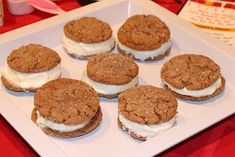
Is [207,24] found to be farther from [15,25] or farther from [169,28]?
[15,25]

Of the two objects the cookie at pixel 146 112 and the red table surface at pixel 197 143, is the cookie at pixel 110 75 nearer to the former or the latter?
the cookie at pixel 146 112

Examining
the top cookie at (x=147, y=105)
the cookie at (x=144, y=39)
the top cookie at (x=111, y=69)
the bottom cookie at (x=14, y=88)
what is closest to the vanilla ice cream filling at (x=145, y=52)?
the cookie at (x=144, y=39)

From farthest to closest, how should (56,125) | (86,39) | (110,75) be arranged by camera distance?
1. (86,39)
2. (110,75)
3. (56,125)

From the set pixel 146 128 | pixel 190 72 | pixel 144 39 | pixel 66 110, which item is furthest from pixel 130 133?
pixel 144 39

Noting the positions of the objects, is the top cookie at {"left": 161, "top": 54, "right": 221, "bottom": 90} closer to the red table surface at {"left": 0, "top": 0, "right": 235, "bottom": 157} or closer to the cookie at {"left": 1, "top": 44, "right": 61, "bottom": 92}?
the red table surface at {"left": 0, "top": 0, "right": 235, "bottom": 157}

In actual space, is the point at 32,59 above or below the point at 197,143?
above

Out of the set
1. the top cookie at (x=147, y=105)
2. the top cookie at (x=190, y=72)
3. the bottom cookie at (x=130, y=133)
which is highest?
the top cookie at (x=147, y=105)

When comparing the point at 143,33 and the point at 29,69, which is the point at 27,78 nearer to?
the point at 29,69
